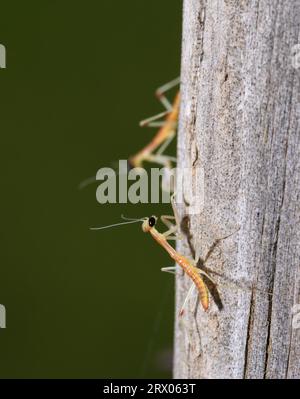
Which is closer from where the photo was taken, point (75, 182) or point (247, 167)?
point (247, 167)

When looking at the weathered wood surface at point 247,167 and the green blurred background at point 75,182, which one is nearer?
the weathered wood surface at point 247,167

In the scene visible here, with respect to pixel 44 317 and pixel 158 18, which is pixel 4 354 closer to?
pixel 44 317

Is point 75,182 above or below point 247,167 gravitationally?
below

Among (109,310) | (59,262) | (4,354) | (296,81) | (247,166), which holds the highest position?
(296,81)

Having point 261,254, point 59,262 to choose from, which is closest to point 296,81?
point 261,254
